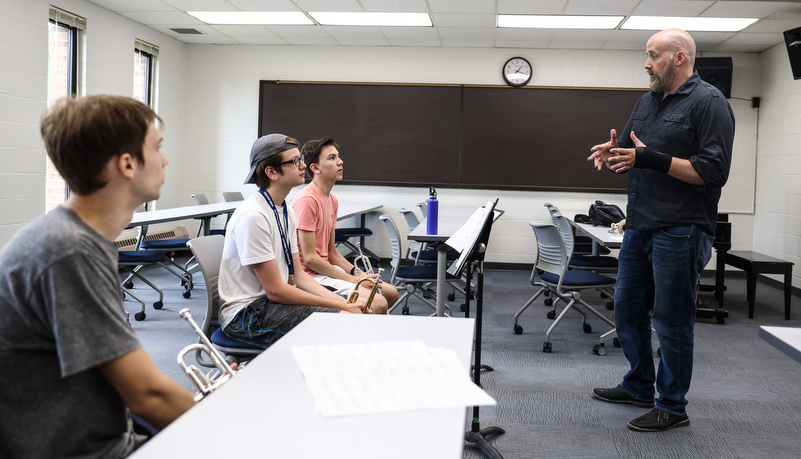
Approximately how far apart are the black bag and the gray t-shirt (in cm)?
490

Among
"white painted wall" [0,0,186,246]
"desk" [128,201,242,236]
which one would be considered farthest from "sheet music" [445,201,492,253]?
"white painted wall" [0,0,186,246]

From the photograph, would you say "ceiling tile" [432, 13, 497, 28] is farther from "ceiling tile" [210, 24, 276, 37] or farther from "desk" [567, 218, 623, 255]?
"desk" [567, 218, 623, 255]

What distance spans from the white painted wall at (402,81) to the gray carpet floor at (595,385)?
7.34 feet

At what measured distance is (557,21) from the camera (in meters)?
6.18

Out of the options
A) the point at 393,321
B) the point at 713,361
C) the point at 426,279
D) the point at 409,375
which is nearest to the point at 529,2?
the point at 426,279

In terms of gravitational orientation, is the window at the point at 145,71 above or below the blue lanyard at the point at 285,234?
above

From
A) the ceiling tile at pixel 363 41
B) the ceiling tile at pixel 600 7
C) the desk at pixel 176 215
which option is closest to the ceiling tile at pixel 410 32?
the ceiling tile at pixel 363 41

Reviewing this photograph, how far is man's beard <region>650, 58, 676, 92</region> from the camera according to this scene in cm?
265

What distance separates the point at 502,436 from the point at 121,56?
5684 millimetres

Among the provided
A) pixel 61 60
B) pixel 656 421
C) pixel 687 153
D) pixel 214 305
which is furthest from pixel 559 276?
pixel 61 60

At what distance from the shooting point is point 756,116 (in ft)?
23.7

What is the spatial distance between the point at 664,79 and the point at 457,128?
4.86 m

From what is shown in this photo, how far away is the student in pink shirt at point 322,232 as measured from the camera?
303 cm

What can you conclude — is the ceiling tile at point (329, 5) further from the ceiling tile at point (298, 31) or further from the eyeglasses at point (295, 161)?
the eyeglasses at point (295, 161)
